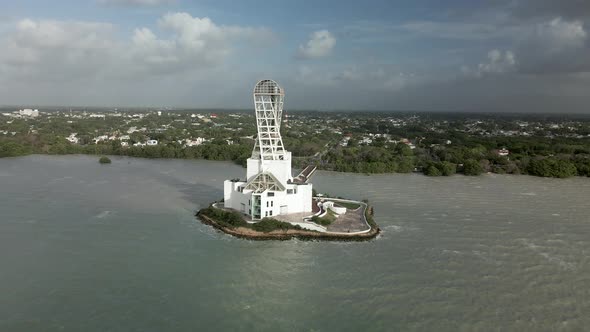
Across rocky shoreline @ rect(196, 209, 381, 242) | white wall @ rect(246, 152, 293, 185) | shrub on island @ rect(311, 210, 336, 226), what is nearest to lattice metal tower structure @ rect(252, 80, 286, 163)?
white wall @ rect(246, 152, 293, 185)

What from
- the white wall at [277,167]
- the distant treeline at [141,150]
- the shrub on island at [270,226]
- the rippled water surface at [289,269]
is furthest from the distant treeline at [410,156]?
the shrub on island at [270,226]

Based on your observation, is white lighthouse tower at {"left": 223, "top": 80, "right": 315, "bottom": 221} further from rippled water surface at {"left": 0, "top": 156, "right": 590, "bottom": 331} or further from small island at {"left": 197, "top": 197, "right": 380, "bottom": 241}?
rippled water surface at {"left": 0, "top": 156, "right": 590, "bottom": 331}

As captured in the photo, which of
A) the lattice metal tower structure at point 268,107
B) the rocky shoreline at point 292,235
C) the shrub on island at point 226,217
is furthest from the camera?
the lattice metal tower structure at point 268,107

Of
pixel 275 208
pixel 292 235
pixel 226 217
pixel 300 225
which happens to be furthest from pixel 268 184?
pixel 292 235

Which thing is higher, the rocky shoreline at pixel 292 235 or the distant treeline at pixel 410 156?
the distant treeline at pixel 410 156

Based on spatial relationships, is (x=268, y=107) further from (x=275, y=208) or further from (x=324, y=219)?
(x=324, y=219)

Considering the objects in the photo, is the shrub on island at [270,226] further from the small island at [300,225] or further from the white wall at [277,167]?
the white wall at [277,167]
